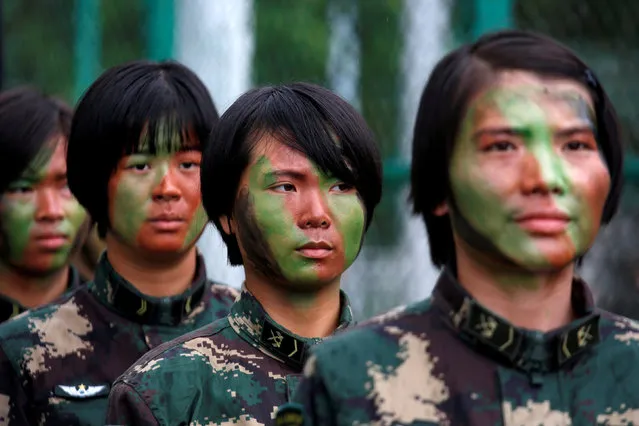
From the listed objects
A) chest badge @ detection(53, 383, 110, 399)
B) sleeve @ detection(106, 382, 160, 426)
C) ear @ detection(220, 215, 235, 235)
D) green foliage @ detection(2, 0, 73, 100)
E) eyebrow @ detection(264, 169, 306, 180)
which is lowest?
green foliage @ detection(2, 0, 73, 100)

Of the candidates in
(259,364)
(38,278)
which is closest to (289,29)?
(38,278)

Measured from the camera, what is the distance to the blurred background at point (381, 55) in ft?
27.1

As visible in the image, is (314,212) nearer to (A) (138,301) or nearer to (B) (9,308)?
(A) (138,301)

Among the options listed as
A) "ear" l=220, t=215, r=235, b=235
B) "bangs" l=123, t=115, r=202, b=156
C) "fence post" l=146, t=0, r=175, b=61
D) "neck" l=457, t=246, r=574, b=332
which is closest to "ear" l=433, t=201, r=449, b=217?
"neck" l=457, t=246, r=574, b=332

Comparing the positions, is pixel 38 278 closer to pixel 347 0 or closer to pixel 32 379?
pixel 32 379

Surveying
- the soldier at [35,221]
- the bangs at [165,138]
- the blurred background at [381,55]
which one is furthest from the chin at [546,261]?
the blurred background at [381,55]

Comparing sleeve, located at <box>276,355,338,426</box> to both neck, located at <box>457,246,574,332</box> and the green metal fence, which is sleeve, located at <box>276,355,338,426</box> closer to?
neck, located at <box>457,246,574,332</box>

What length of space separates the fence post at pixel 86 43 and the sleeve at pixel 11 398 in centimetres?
410

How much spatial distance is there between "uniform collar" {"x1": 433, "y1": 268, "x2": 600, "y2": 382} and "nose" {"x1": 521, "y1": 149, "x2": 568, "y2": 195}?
26cm

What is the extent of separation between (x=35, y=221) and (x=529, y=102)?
122 inches

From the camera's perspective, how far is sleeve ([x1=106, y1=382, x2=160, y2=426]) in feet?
14.9

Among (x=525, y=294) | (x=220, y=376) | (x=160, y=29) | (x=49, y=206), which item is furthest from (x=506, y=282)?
(x=160, y=29)

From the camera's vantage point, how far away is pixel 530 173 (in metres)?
3.50

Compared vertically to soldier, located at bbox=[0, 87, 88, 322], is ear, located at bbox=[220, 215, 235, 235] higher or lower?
higher
